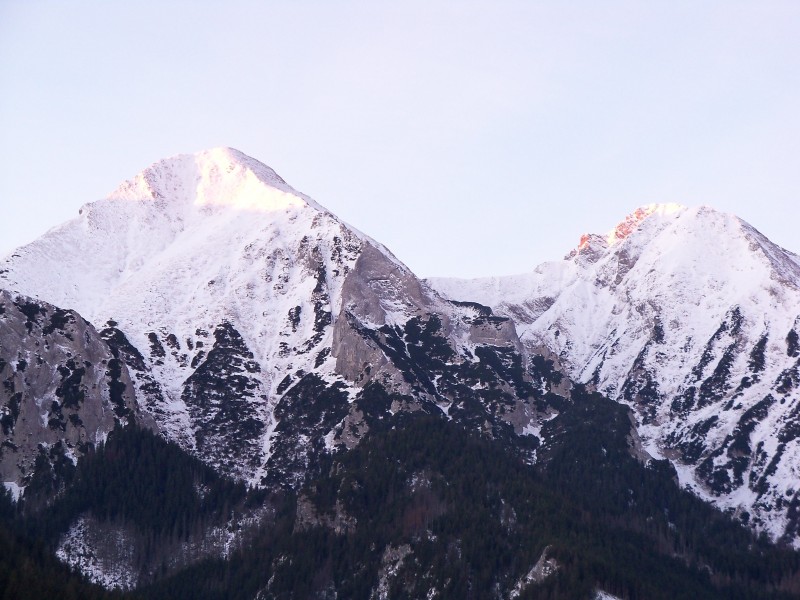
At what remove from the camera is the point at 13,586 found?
197 metres
